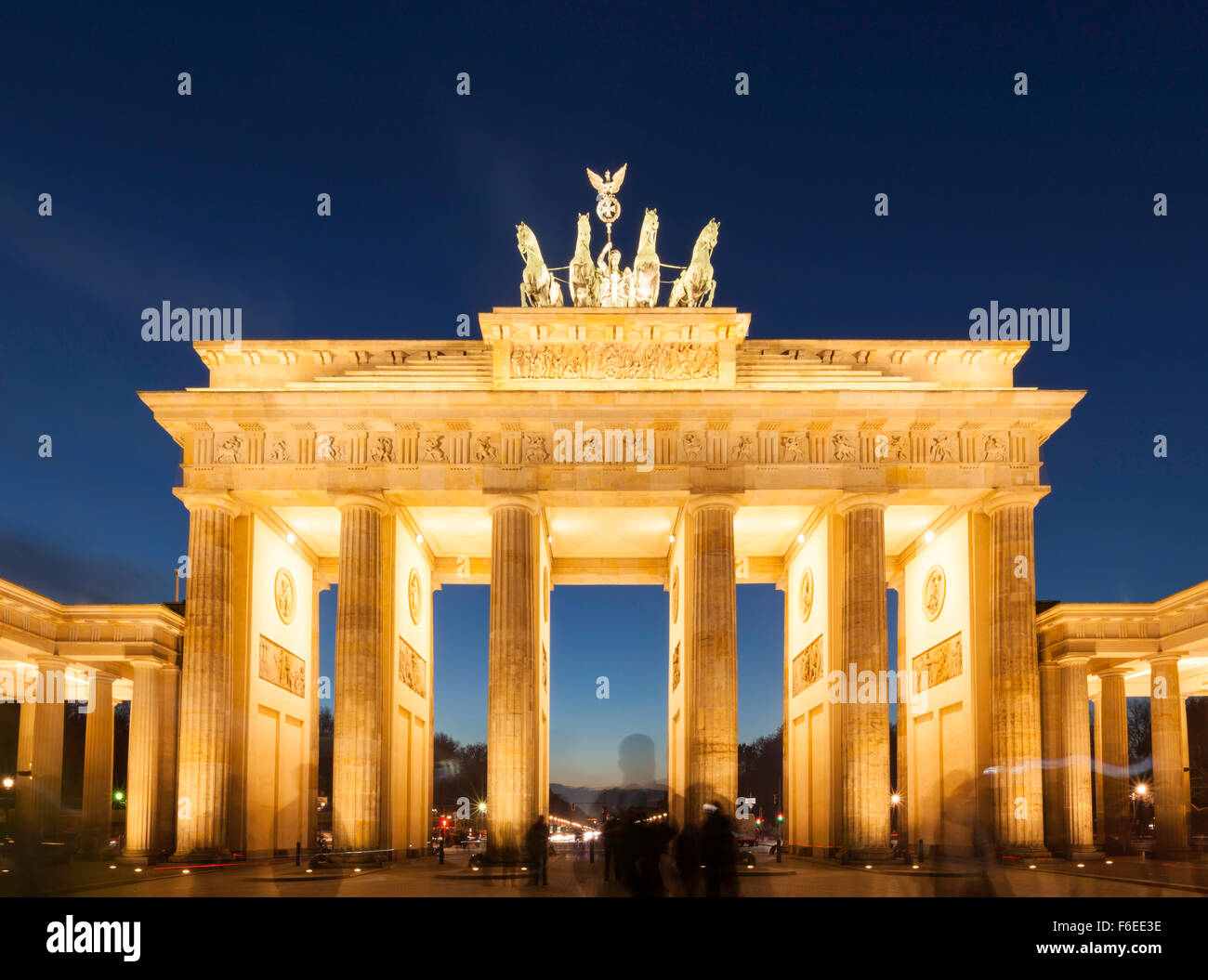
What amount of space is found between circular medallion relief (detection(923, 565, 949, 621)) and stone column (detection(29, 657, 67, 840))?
94.0 ft

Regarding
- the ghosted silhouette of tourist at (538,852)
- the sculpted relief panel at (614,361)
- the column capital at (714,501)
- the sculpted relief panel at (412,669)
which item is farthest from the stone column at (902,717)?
the ghosted silhouette of tourist at (538,852)

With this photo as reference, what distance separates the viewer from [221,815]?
3123 centimetres

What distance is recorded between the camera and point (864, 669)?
32125 mm

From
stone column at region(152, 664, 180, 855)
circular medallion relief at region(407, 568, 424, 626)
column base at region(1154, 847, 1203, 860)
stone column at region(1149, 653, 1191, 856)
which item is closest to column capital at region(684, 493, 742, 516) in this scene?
circular medallion relief at region(407, 568, 424, 626)

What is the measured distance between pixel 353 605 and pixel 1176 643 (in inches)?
985

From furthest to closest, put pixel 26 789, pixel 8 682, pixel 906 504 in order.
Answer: pixel 8 682
pixel 26 789
pixel 906 504

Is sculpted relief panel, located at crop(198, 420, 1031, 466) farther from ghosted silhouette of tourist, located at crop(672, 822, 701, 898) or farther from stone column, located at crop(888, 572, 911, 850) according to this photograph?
ghosted silhouette of tourist, located at crop(672, 822, 701, 898)

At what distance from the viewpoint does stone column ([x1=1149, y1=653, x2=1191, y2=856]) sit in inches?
1430

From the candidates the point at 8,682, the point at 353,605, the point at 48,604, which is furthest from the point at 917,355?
the point at 8,682

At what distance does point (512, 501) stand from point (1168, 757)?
23.4m

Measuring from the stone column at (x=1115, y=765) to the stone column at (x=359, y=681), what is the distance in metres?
24.0

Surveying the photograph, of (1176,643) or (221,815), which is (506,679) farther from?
(1176,643)
